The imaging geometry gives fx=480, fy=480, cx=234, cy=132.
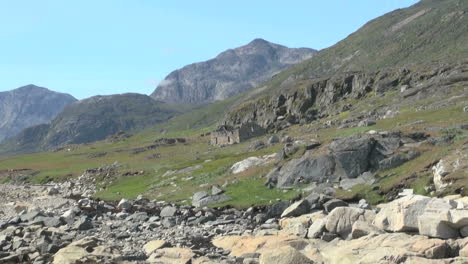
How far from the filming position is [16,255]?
31.4 metres

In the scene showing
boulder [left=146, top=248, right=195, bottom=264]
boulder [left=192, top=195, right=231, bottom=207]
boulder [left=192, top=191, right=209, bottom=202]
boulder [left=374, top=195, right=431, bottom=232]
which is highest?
boulder [left=374, top=195, right=431, bottom=232]

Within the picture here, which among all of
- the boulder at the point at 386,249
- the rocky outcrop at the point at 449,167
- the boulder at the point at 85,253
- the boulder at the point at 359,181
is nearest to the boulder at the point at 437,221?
the boulder at the point at 386,249

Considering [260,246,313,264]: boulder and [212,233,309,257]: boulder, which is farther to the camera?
[212,233,309,257]: boulder

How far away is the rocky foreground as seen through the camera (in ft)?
77.8

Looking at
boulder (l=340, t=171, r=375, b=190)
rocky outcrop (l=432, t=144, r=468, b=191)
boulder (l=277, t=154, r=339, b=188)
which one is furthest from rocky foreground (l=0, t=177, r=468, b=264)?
boulder (l=277, t=154, r=339, b=188)

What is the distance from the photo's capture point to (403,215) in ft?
84.0

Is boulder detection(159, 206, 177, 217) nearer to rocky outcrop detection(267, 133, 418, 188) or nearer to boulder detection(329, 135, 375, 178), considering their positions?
rocky outcrop detection(267, 133, 418, 188)

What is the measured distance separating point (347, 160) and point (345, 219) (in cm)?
→ 1713

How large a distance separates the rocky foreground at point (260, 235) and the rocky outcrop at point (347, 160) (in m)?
7.03

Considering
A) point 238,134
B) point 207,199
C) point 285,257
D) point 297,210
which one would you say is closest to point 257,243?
point 285,257

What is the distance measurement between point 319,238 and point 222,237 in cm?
672

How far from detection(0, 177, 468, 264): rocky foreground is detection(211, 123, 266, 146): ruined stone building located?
109502 millimetres

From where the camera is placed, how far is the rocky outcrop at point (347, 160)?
4416 centimetres

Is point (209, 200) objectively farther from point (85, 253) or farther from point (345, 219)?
point (345, 219)
